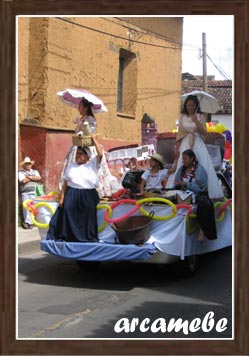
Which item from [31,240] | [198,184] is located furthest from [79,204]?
[198,184]

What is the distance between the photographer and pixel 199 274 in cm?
706

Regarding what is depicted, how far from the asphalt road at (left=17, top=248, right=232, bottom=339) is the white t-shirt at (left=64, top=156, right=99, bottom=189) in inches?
41.7

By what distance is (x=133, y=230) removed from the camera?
633cm

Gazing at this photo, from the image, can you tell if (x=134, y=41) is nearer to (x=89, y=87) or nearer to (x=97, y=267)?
(x=89, y=87)

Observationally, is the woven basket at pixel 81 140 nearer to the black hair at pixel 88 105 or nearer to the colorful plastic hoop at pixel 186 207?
the black hair at pixel 88 105

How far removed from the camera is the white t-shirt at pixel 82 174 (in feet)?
21.3

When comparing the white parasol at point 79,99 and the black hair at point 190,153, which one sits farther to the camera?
the black hair at point 190,153

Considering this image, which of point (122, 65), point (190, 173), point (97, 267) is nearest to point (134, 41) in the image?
point (122, 65)

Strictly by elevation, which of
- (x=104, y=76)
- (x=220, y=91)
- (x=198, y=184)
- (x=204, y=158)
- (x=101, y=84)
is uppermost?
(x=104, y=76)

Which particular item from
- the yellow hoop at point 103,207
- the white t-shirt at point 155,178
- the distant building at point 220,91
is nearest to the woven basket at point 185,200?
the white t-shirt at point 155,178

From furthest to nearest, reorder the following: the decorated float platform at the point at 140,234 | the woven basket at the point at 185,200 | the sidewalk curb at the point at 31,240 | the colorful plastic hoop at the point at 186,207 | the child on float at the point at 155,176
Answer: the child on float at the point at 155,176 → the woven basket at the point at 185,200 → the colorful plastic hoop at the point at 186,207 → the decorated float platform at the point at 140,234 → the sidewalk curb at the point at 31,240

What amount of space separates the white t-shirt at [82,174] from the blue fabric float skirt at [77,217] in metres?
0.07

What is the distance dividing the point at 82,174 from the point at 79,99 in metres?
0.83

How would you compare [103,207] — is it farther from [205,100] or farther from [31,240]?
[205,100]
